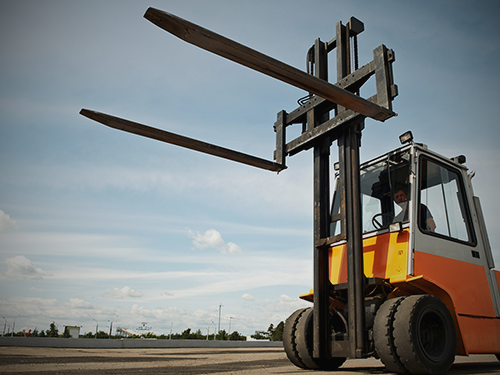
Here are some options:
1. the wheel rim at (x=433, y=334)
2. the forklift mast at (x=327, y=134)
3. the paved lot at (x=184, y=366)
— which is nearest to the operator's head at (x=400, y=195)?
the forklift mast at (x=327, y=134)

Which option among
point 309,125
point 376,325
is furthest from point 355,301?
point 309,125

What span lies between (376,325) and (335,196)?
215cm

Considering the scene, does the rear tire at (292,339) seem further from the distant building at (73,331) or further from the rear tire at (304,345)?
the distant building at (73,331)

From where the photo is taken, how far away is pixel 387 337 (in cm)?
361

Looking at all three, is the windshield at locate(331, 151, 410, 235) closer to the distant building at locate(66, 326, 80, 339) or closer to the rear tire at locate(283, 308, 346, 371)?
the rear tire at locate(283, 308, 346, 371)

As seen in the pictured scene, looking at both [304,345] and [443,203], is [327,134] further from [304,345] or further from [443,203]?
[304,345]

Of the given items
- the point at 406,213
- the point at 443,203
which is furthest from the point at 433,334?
the point at 443,203

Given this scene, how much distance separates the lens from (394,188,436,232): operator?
4.48 meters

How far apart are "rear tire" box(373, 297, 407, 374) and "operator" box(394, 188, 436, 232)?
3.50 feet

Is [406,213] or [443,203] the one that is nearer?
[406,213]

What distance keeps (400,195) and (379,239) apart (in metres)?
0.65

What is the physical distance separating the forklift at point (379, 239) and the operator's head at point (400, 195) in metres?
0.01

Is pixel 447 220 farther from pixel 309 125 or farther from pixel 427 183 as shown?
pixel 309 125

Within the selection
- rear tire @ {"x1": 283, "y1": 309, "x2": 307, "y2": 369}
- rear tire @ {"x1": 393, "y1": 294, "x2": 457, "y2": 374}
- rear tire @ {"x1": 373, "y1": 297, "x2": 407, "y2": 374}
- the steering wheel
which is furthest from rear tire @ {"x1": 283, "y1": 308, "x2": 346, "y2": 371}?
the steering wheel
